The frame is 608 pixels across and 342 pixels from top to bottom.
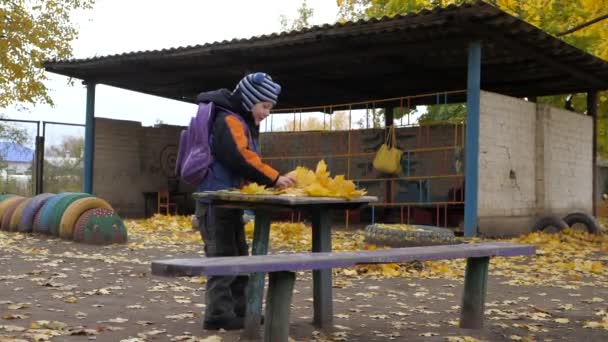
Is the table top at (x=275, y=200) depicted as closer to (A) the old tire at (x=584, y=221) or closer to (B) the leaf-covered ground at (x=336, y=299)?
(B) the leaf-covered ground at (x=336, y=299)

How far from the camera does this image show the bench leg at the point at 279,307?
383 centimetres

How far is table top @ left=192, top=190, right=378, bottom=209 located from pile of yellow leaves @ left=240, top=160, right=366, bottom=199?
56 millimetres

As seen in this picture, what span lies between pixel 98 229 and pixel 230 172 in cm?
648

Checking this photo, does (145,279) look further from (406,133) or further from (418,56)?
(406,133)

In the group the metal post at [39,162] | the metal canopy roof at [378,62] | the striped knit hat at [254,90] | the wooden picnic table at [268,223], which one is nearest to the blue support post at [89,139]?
the metal canopy roof at [378,62]

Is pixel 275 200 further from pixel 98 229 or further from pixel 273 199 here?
pixel 98 229

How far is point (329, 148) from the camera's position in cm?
1786

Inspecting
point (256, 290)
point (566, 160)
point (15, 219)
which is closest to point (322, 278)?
point (256, 290)

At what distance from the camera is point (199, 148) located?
14.7ft

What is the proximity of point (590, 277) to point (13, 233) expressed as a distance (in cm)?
891

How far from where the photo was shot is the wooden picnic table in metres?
4.07

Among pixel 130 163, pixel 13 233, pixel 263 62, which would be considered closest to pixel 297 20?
pixel 130 163

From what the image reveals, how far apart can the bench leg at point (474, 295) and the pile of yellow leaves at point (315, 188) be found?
1102 mm

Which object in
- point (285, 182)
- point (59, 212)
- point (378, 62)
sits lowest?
point (59, 212)
